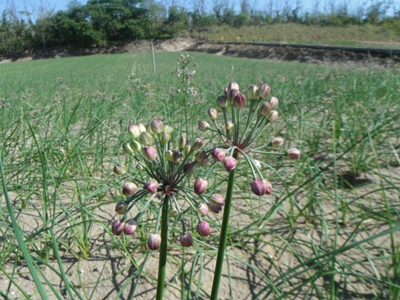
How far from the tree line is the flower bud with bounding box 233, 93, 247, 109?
45930 mm

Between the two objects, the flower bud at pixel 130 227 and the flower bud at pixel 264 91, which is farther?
the flower bud at pixel 264 91

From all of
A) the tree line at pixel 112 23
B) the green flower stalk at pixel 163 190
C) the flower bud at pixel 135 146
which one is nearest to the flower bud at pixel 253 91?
the green flower stalk at pixel 163 190

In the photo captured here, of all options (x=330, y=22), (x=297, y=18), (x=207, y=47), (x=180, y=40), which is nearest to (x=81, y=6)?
(x=180, y=40)

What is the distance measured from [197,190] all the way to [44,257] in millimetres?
996

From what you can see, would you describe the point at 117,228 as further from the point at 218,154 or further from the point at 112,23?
the point at 112,23

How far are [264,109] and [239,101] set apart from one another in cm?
7

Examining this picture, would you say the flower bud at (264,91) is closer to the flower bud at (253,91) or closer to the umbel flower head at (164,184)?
the flower bud at (253,91)

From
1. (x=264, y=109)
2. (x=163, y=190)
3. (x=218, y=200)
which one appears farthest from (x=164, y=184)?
(x=264, y=109)

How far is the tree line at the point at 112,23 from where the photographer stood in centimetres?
4584

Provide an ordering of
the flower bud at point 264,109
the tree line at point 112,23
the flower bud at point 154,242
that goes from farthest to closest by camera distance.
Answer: the tree line at point 112,23, the flower bud at point 264,109, the flower bud at point 154,242

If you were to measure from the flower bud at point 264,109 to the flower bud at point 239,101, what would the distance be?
0.06 metres

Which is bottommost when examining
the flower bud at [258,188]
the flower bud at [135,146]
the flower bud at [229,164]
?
Result: the flower bud at [258,188]

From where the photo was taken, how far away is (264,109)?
2.23 feet

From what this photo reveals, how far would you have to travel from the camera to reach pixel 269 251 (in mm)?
1331
